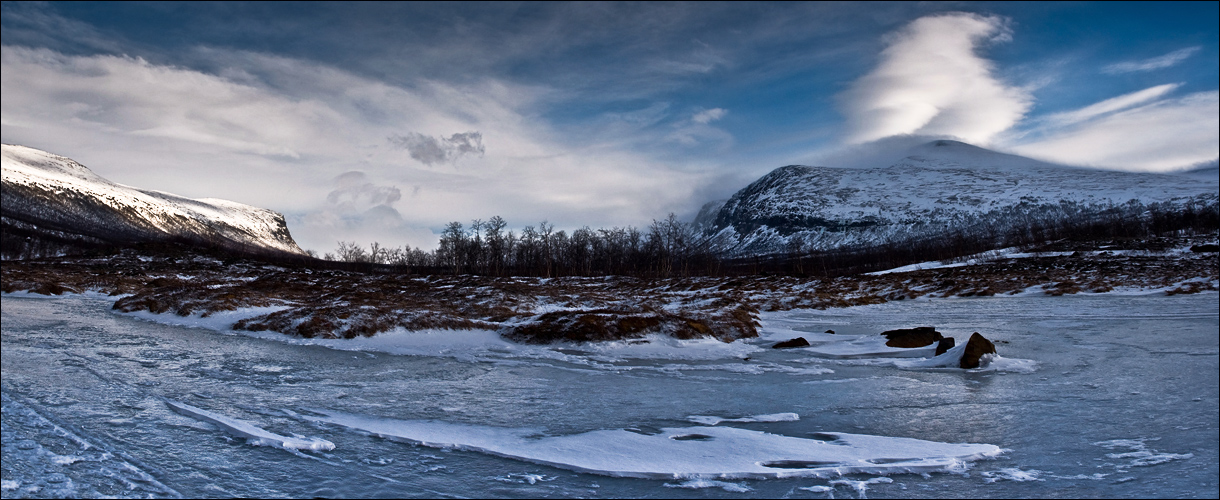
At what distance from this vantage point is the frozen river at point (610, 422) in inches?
213

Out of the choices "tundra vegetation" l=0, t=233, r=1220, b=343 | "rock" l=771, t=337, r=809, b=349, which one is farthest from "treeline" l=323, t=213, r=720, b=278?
"rock" l=771, t=337, r=809, b=349

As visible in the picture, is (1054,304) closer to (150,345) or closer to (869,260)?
(150,345)

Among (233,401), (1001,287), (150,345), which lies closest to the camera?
(233,401)

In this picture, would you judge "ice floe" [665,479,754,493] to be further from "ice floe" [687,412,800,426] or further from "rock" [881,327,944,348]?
"rock" [881,327,944,348]

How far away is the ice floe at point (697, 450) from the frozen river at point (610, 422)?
4 cm

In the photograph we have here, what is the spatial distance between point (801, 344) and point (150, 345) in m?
18.1

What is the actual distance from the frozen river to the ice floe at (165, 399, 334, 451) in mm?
45

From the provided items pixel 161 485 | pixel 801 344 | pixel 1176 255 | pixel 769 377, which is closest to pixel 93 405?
pixel 161 485

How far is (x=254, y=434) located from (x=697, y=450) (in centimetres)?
518

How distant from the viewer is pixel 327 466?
5910mm

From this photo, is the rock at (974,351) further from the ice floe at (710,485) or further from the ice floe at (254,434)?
the ice floe at (254,434)

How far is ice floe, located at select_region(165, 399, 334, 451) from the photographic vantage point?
6.61 meters

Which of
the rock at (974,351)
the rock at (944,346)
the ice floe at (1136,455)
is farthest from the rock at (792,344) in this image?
the ice floe at (1136,455)

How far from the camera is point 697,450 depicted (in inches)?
259
